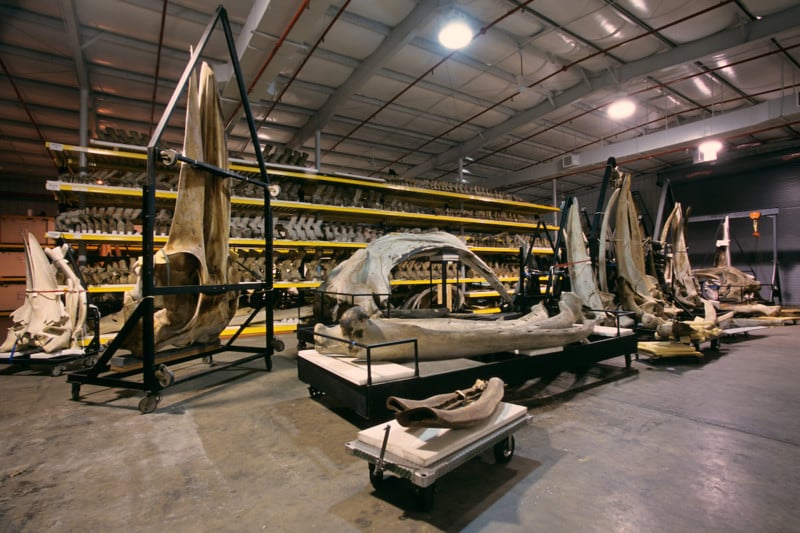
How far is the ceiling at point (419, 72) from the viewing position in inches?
256

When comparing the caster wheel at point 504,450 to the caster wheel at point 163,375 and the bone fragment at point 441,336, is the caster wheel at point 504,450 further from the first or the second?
the caster wheel at point 163,375

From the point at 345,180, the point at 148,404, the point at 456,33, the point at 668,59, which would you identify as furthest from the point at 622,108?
the point at 148,404

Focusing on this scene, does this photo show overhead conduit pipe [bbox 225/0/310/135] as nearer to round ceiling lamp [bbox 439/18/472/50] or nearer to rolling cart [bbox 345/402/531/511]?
Answer: round ceiling lamp [bbox 439/18/472/50]

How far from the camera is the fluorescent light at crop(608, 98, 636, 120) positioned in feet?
32.3

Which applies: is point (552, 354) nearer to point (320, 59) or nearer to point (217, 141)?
point (217, 141)

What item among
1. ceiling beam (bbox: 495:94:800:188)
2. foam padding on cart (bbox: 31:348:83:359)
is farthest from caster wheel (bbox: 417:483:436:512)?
ceiling beam (bbox: 495:94:800:188)

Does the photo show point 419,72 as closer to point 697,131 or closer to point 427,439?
point 697,131

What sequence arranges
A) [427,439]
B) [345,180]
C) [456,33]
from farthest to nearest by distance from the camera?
[345,180] → [456,33] → [427,439]

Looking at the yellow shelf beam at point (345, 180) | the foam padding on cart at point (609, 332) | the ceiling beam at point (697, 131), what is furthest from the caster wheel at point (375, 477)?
the ceiling beam at point (697, 131)

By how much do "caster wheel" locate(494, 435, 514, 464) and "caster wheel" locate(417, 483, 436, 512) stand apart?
61 centimetres

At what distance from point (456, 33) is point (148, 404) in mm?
6083

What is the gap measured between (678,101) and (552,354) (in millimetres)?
10265

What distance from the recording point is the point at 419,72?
8.50 metres

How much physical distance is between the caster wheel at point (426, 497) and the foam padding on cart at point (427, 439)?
15cm
